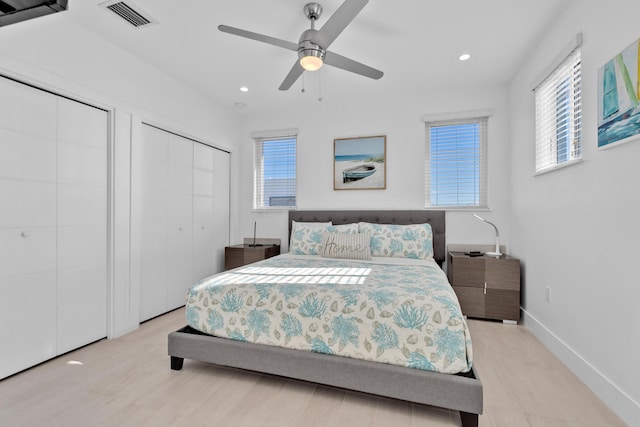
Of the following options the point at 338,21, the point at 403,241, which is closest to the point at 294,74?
the point at 338,21

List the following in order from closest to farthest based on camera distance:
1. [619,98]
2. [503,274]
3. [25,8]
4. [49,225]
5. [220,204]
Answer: [25,8]
[619,98]
[49,225]
[503,274]
[220,204]

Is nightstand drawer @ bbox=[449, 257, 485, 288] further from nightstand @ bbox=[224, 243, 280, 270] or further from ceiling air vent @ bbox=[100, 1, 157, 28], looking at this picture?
ceiling air vent @ bbox=[100, 1, 157, 28]

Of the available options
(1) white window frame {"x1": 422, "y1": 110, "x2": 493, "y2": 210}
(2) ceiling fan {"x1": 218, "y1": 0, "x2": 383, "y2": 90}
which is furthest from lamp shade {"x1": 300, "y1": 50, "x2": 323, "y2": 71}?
(1) white window frame {"x1": 422, "y1": 110, "x2": 493, "y2": 210}

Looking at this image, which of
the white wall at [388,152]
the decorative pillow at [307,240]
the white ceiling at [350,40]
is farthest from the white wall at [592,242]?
the decorative pillow at [307,240]

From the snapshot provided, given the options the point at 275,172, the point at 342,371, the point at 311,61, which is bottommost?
the point at 342,371

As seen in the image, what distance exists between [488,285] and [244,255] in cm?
283

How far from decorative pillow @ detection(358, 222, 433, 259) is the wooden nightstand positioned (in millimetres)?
330

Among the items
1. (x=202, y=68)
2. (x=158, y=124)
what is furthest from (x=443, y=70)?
(x=158, y=124)

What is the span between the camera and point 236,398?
1.82 meters

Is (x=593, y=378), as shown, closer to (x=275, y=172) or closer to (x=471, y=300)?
(x=471, y=300)

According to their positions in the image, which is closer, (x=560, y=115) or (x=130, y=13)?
(x=130, y=13)

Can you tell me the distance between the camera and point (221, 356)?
2008 millimetres

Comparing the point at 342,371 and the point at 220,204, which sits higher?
the point at 220,204

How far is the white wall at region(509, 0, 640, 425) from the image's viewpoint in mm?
1613
